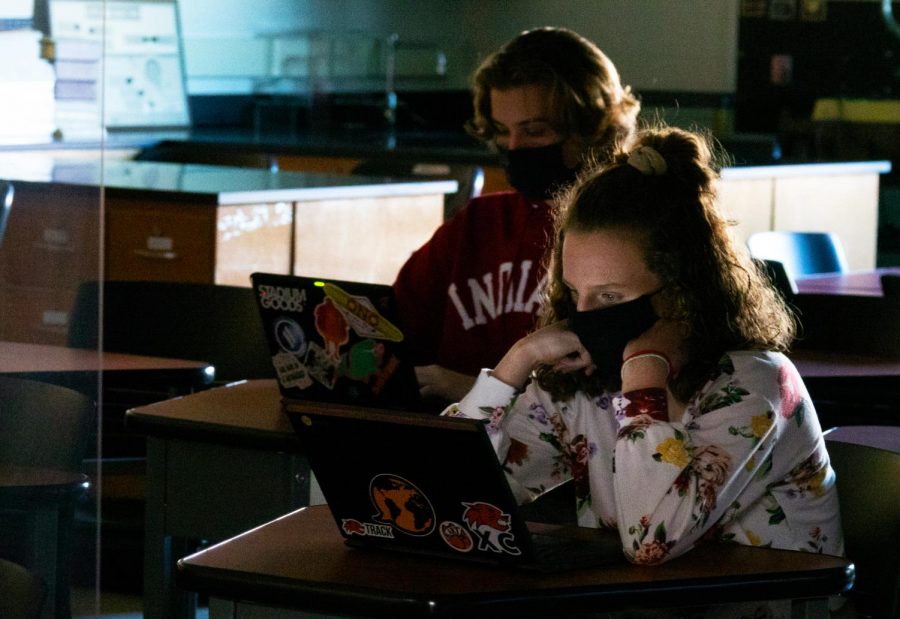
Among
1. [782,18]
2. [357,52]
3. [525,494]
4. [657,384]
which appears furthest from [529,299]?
[357,52]

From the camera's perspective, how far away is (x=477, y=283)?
8.77 ft

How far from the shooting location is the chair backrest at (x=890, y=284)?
131 inches

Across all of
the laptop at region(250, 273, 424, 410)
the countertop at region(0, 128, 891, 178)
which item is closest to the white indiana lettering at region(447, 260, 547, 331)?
the laptop at region(250, 273, 424, 410)

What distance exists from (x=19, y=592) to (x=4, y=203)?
380 millimetres

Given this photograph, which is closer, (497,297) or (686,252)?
(686,252)

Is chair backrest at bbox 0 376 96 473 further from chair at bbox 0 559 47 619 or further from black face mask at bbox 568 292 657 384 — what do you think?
black face mask at bbox 568 292 657 384

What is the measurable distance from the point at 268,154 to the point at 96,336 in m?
4.98

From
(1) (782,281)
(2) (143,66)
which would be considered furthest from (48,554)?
(2) (143,66)

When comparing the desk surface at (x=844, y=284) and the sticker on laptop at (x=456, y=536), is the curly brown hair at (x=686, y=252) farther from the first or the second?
the desk surface at (x=844, y=284)

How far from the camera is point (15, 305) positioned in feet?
4.91

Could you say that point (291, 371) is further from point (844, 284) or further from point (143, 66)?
point (143, 66)

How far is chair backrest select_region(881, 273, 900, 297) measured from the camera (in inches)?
131

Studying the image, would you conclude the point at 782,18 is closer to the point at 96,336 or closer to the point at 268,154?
the point at 268,154

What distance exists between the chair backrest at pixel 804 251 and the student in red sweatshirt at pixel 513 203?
2030mm
